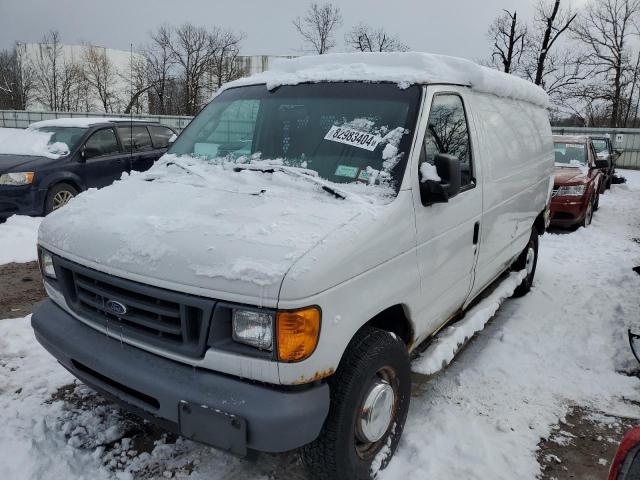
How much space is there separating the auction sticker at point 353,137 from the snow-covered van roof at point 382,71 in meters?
0.43

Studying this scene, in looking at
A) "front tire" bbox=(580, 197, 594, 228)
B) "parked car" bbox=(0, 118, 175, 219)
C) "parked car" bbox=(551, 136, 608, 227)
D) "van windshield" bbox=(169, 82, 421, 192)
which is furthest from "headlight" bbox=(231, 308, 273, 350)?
"front tire" bbox=(580, 197, 594, 228)

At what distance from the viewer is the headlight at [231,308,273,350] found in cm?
201

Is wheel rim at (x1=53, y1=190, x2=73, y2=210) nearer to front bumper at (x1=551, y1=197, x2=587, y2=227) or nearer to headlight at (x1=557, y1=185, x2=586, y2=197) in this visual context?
front bumper at (x1=551, y1=197, x2=587, y2=227)

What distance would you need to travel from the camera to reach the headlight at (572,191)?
9.33 meters

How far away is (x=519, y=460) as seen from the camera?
9.56 feet

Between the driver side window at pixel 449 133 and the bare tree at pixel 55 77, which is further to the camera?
the bare tree at pixel 55 77

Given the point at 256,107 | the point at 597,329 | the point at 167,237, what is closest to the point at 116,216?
the point at 167,237

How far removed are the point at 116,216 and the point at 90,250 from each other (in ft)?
0.76

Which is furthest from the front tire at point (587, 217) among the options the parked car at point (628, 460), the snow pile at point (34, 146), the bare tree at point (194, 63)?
the bare tree at point (194, 63)

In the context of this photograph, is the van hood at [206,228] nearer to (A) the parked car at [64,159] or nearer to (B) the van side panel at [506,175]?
(B) the van side panel at [506,175]

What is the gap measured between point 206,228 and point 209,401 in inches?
30.3

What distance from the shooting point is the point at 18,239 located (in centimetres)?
692

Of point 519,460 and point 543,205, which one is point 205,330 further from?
point 543,205

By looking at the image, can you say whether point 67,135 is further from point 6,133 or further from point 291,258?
point 6,133
